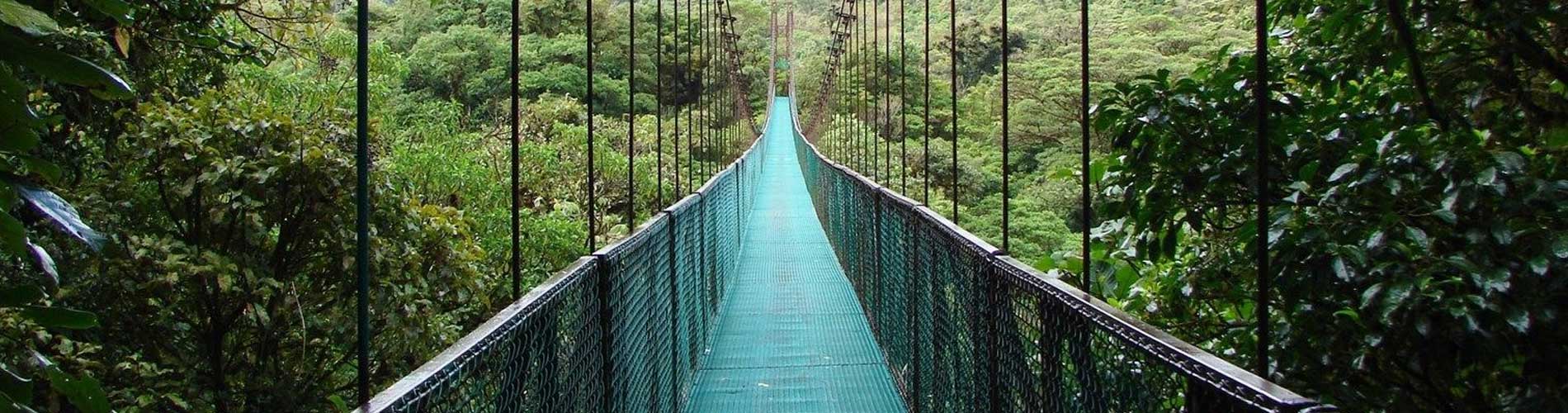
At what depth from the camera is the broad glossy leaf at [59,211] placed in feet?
1.62

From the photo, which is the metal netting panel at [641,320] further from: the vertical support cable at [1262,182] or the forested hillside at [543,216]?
the vertical support cable at [1262,182]

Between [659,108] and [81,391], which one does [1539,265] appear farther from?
[659,108]

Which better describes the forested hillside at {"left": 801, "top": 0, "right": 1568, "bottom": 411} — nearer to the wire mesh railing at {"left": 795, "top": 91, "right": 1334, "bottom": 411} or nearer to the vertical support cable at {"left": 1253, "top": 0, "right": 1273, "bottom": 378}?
the wire mesh railing at {"left": 795, "top": 91, "right": 1334, "bottom": 411}

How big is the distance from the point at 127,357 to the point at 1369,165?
339cm

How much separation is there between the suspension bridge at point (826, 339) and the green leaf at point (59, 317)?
1.24ft

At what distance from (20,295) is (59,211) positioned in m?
0.06

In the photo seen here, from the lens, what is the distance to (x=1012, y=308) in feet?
5.28

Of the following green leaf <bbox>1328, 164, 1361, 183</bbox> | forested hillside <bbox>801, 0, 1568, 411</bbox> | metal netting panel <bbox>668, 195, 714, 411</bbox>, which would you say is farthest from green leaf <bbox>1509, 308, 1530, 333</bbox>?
metal netting panel <bbox>668, 195, 714, 411</bbox>

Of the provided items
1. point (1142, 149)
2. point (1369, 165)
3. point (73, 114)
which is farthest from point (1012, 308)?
point (73, 114)

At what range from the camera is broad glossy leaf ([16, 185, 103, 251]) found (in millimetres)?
493

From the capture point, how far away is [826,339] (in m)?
3.81

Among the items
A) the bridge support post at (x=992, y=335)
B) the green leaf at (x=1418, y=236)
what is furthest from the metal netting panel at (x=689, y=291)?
the green leaf at (x=1418, y=236)

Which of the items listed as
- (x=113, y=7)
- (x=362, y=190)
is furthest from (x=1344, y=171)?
(x=113, y=7)

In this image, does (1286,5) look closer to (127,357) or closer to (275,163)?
(275,163)
